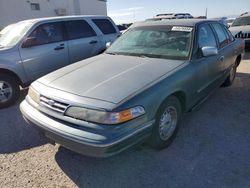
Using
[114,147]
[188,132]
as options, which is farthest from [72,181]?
[188,132]

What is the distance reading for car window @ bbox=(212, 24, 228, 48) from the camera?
4.92 m

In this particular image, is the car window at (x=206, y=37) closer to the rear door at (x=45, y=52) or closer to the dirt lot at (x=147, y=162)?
the dirt lot at (x=147, y=162)

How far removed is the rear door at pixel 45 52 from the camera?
5.61 meters

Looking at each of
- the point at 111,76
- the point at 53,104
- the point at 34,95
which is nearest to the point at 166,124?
the point at 111,76

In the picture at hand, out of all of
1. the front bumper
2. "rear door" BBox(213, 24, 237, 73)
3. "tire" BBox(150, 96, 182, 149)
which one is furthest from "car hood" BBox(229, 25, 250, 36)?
the front bumper

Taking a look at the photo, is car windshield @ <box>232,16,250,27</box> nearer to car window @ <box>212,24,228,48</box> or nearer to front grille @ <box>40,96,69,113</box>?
car window @ <box>212,24,228,48</box>

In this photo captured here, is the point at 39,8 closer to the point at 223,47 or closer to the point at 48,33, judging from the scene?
the point at 48,33

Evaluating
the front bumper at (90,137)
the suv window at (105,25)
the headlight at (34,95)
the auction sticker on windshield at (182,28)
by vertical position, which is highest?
the auction sticker on windshield at (182,28)

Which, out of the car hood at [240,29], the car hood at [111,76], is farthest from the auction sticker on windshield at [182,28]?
the car hood at [240,29]

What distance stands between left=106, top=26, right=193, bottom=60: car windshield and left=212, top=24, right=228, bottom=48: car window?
3.81ft

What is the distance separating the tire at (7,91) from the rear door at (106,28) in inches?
105

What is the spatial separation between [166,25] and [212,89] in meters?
1.41

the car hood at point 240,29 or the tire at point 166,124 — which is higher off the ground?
the car hood at point 240,29

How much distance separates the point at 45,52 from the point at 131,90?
3643mm
